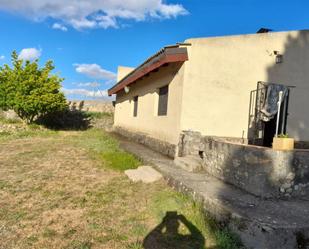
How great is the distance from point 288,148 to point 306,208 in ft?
3.49

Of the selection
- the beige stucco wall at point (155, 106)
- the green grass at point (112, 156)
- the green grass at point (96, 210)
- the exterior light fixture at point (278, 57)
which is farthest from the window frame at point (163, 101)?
the exterior light fixture at point (278, 57)

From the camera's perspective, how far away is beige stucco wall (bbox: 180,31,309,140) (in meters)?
8.98

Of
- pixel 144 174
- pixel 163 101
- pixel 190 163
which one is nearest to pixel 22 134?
pixel 163 101

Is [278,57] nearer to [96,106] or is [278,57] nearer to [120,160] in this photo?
[120,160]

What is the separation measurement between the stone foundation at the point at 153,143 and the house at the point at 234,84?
4 cm

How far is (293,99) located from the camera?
32.1 feet

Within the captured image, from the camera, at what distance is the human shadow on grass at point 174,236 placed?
13.7ft

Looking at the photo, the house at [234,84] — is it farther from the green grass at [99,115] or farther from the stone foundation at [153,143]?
the green grass at [99,115]

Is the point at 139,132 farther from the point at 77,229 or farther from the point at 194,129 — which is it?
the point at 77,229

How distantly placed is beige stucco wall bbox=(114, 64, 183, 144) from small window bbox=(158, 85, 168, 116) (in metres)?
0.17

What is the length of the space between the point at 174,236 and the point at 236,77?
624 centimetres

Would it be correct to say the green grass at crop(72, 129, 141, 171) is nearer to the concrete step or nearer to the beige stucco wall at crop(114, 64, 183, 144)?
the concrete step

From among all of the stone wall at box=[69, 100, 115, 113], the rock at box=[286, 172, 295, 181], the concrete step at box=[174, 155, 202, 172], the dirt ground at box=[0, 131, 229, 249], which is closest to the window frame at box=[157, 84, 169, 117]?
the concrete step at box=[174, 155, 202, 172]

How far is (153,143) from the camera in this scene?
1129 centimetres
